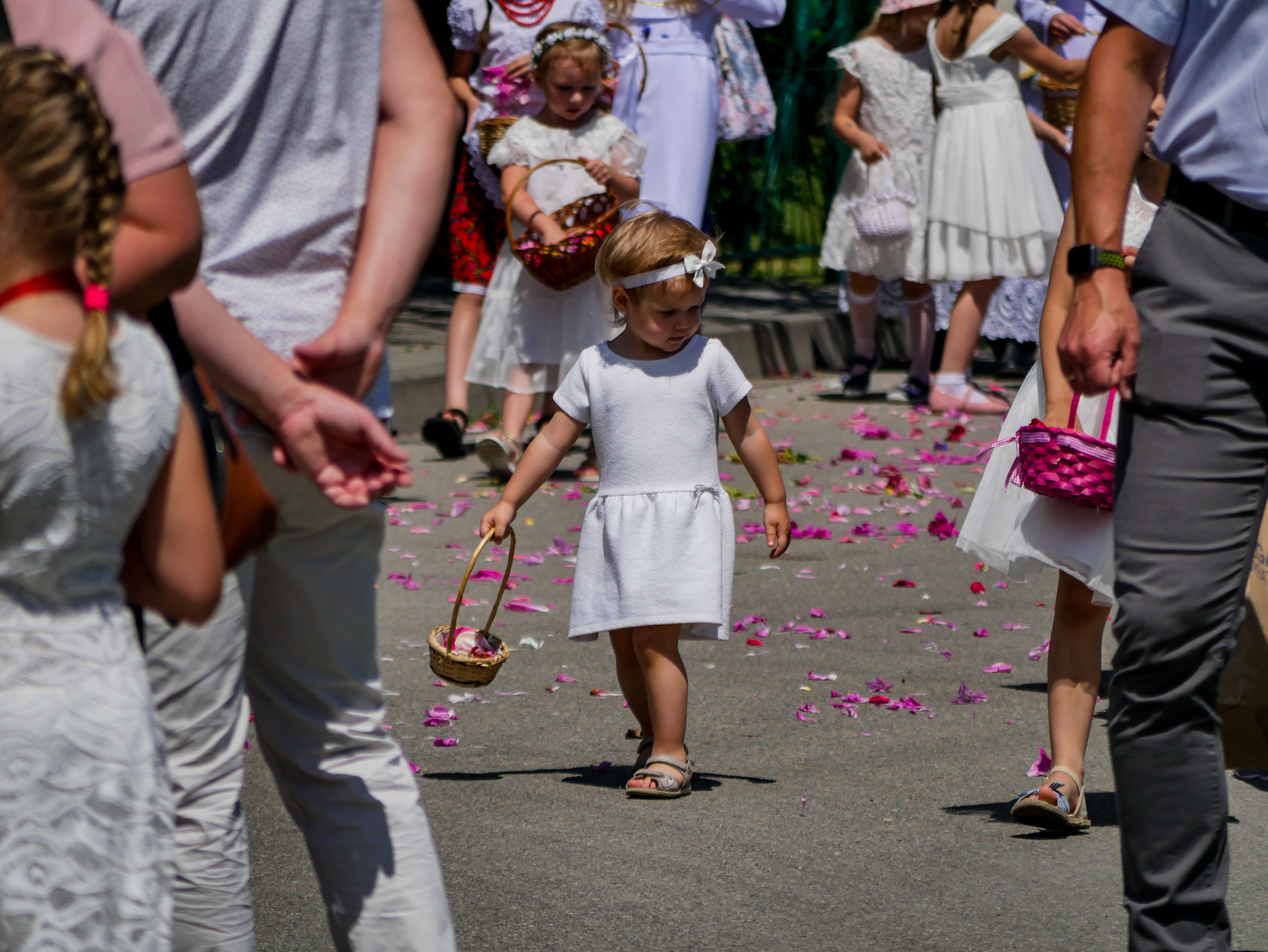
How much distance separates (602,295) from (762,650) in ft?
8.87

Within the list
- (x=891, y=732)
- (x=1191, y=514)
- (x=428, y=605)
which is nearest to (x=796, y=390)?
(x=428, y=605)

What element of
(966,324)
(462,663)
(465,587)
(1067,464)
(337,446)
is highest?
(337,446)

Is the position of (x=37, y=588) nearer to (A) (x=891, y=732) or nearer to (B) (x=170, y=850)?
(B) (x=170, y=850)

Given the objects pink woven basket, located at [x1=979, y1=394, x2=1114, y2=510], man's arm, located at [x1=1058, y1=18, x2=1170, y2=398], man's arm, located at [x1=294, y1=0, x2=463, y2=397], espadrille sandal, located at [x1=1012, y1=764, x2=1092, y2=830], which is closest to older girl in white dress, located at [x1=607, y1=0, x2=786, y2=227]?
pink woven basket, located at [x1=979, y1=394, x2=1114, y2=510]

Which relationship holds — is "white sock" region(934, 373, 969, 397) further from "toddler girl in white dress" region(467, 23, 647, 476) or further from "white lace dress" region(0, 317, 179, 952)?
"white lace dress" region(0, 317, 179, 952)

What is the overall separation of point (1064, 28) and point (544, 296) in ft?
11.7

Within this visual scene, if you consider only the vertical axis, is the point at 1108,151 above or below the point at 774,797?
above

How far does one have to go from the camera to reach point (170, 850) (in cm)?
199

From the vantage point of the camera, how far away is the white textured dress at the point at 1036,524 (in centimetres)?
362

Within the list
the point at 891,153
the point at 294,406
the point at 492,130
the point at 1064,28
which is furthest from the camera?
the point at 891,153

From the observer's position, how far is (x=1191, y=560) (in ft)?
8.38

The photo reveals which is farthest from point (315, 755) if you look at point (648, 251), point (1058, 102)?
point (1058, 102)

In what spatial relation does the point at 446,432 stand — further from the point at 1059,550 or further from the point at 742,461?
the point at 1059,550

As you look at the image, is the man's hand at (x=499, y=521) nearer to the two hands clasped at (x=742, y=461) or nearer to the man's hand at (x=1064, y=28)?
the two hands clasped at (x=742, y=461)
